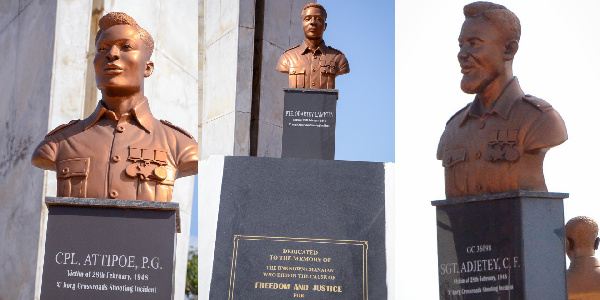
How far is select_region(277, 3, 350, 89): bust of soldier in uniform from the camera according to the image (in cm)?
883

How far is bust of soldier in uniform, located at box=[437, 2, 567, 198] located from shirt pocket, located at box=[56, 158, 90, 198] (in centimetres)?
268

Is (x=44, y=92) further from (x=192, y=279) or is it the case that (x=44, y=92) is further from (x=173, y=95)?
(x=192, y=279)

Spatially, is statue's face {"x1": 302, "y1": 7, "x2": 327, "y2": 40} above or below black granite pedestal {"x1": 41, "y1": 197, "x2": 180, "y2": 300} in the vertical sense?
above

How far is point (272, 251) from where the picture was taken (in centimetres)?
609

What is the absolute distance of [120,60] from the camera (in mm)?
6016

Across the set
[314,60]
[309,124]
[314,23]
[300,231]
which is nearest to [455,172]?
[300,231]


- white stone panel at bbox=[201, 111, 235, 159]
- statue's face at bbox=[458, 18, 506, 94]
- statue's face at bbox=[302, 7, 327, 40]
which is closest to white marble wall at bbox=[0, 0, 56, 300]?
statue's face at bbox=[302, 7, 327, 40]

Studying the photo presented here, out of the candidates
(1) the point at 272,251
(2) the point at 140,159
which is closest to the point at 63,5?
(2) the point at 140,159

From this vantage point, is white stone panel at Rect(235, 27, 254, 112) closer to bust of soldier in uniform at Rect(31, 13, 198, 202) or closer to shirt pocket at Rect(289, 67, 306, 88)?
shirt pocket at Rect(289, 67, 306, 88)

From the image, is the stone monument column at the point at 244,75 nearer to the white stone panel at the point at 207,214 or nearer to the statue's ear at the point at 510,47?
the white stone panel at the point at 207,214

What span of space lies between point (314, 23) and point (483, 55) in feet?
11.4

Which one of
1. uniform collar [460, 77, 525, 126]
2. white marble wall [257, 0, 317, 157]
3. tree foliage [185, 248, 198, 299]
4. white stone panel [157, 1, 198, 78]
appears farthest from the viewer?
tree foliage [185, 248, 198, 299]

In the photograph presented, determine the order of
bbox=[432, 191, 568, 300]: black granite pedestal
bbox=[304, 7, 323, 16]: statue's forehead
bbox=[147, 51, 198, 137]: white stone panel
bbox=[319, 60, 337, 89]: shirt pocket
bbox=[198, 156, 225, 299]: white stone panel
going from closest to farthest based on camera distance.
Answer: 1. bbox=[432, 191, 568, 300]: black granite pedestal
2. bbox=[198, 156, 225, 299]: white stone panel
3. bbox=[319, 60, 337, 89]: shirt pocket
4. bbox=[304, 7, 323, 16]: statue's forehead
5. bbox=[147, 51, 198, 137]: white stone panel

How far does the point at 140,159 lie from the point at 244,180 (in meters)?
0.97
